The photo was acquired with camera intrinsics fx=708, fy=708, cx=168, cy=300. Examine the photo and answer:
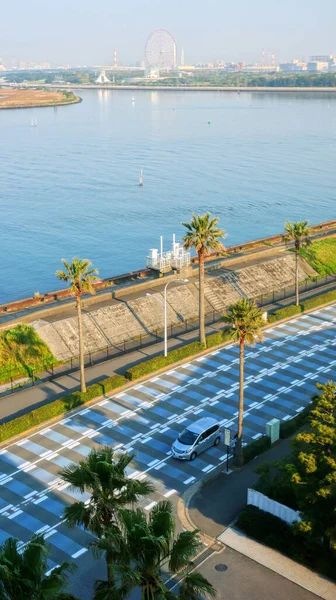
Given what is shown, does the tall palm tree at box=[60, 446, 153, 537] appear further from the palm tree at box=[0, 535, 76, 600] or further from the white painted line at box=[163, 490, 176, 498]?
the white painted line at box=[163, 490, 176, 498]

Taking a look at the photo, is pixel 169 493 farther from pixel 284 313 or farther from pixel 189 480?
pixel 284 313

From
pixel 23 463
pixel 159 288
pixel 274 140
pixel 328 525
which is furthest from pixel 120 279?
pixel 274 140

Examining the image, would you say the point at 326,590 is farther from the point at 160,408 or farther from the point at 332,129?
the point at 332,129

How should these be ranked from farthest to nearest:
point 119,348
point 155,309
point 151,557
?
point 155,309
point 119,348
point 151,557

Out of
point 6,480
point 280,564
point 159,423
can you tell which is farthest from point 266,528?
point 6,480

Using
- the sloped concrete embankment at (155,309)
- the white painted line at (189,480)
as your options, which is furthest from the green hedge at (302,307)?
the white painted line at (189,480)

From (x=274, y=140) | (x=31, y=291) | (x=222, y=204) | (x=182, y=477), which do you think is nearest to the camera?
(x=182, y=477)

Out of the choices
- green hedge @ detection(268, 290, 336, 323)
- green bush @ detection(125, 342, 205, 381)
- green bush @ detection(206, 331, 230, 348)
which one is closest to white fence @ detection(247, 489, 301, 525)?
green bush @ detection(125, 342, 205, 381)
